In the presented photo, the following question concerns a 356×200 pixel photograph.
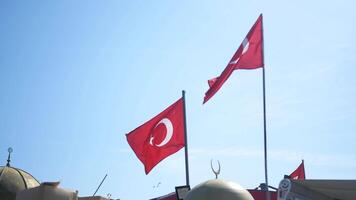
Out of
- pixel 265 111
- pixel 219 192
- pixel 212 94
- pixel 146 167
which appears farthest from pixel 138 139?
pixel 219 192

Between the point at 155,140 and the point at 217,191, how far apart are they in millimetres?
6136

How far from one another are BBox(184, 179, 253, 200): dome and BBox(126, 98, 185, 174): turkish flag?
551cm

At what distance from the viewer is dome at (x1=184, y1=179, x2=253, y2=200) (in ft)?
31.6

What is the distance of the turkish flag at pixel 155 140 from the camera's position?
15.5 metres

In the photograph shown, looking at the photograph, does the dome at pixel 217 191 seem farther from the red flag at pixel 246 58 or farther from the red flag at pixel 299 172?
the red flag at pixel 299 172

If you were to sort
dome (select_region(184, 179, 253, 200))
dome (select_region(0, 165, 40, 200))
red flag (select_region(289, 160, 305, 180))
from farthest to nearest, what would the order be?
dome (select_region(0, 165, 40, 200)), red flag (select_region(289, 160, 305, 180)), dome (select_region(184, 179, 253, 200))

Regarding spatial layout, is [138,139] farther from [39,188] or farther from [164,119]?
[39,188]

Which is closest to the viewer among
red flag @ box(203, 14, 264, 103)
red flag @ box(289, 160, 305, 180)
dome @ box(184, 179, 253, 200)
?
dome @ box(184, 179, 253, 200)

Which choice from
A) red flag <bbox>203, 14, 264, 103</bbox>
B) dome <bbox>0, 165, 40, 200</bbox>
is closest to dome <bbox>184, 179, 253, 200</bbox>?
red flag <bbox>203, 14, 264, 103</bbox>

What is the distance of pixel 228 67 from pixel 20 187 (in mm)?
19207

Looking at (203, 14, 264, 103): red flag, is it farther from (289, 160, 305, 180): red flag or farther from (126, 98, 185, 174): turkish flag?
(289, 160, 305, 180): red flag

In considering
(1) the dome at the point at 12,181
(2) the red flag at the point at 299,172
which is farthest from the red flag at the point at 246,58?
(1) the dome at the point at 12,181

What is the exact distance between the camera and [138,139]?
15.7 metres

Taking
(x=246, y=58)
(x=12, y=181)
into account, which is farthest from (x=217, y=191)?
(x=12, y=181)
